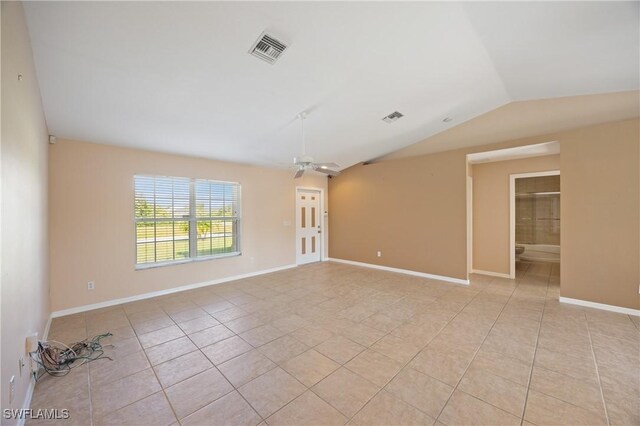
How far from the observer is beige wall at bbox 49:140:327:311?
11.7 ft

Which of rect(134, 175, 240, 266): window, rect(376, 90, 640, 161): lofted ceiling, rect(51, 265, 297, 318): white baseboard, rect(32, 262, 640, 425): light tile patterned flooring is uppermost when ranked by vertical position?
rect(376, 90, 640, 161): lofted ceiling

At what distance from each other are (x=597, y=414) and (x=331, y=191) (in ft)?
20.6

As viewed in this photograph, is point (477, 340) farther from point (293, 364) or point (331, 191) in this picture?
point (331, 191)

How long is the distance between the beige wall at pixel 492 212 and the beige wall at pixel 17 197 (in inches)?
277

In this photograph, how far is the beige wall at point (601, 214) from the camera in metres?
3.50

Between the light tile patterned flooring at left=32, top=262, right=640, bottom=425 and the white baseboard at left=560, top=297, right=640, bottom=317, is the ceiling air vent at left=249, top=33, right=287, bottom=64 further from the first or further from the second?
the white baseboard at left=560, top=297, right=640, bottom=317

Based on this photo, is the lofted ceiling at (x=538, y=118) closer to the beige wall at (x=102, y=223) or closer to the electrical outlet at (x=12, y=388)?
the beige wall at (x=102, y=223)

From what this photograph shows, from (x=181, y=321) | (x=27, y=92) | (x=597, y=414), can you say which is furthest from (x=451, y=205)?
(x=27, y=92)

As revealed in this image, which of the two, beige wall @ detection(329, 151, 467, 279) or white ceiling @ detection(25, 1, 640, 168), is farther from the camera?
beige wall @ detection(329, 151, 467, 279)

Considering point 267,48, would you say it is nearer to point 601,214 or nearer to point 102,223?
point 102,223

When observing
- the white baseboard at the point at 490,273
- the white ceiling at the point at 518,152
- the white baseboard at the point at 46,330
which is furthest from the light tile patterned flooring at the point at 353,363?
Answer: the white ceiling at the point at 518,152

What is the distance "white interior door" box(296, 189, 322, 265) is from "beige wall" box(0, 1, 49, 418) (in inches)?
195

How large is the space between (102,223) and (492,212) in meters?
7.52

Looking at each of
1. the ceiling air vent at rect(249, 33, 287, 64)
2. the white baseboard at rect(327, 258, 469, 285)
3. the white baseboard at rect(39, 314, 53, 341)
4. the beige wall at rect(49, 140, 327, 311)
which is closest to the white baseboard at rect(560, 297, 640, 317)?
the white baseboard at rect(327, 258, 469, 285)
